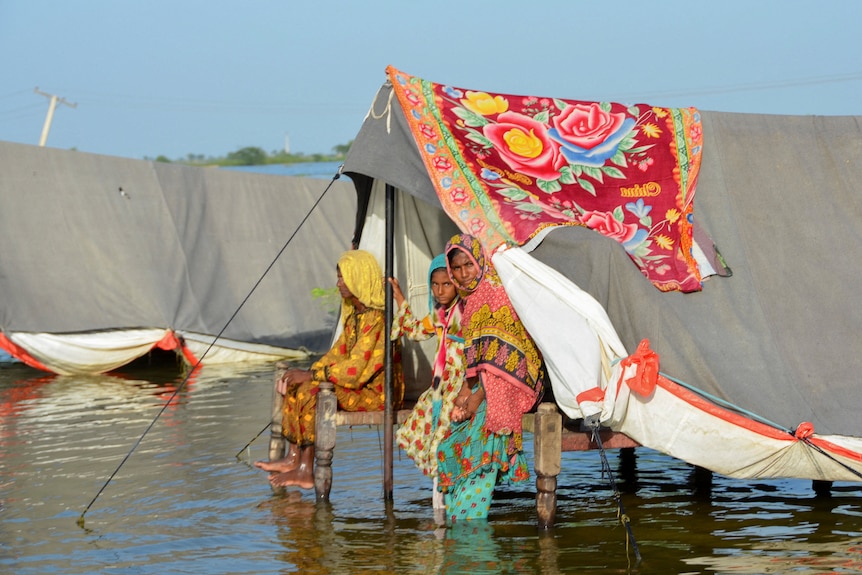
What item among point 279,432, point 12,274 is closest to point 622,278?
point 279,432

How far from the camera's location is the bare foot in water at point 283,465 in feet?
22.3

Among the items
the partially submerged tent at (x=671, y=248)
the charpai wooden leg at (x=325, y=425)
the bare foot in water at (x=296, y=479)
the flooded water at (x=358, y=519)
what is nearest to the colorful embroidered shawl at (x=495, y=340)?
the partially submerged tent at (x=671, y=248)

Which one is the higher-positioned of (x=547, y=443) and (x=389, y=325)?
(x=389, y=325)

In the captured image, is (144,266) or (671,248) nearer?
(671,248)

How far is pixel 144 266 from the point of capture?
1334cm

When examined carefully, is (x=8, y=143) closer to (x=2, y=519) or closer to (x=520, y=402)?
(x=2, y=519)

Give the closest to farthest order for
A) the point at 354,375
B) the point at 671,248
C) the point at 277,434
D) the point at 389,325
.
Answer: the point at 671,248, the point at 389,325, the point at 354,375, the point at 277,434

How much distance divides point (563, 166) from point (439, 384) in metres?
1.36

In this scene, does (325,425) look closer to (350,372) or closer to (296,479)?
(350,372)

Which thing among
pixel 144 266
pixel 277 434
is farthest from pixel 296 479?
pixel 144 266

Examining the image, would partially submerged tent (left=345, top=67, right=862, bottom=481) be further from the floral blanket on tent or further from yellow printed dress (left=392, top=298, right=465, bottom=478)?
yellow printed dress (left=392, top=298, right=465, bottom=478)

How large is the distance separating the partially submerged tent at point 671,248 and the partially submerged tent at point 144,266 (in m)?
6.42

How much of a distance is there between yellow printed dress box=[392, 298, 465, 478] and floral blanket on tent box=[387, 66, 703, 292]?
63cm

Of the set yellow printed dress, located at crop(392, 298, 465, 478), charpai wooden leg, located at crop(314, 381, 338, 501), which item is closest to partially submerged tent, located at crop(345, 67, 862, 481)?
yellow printed dress, located at crop(392, 298, 465, 478)
